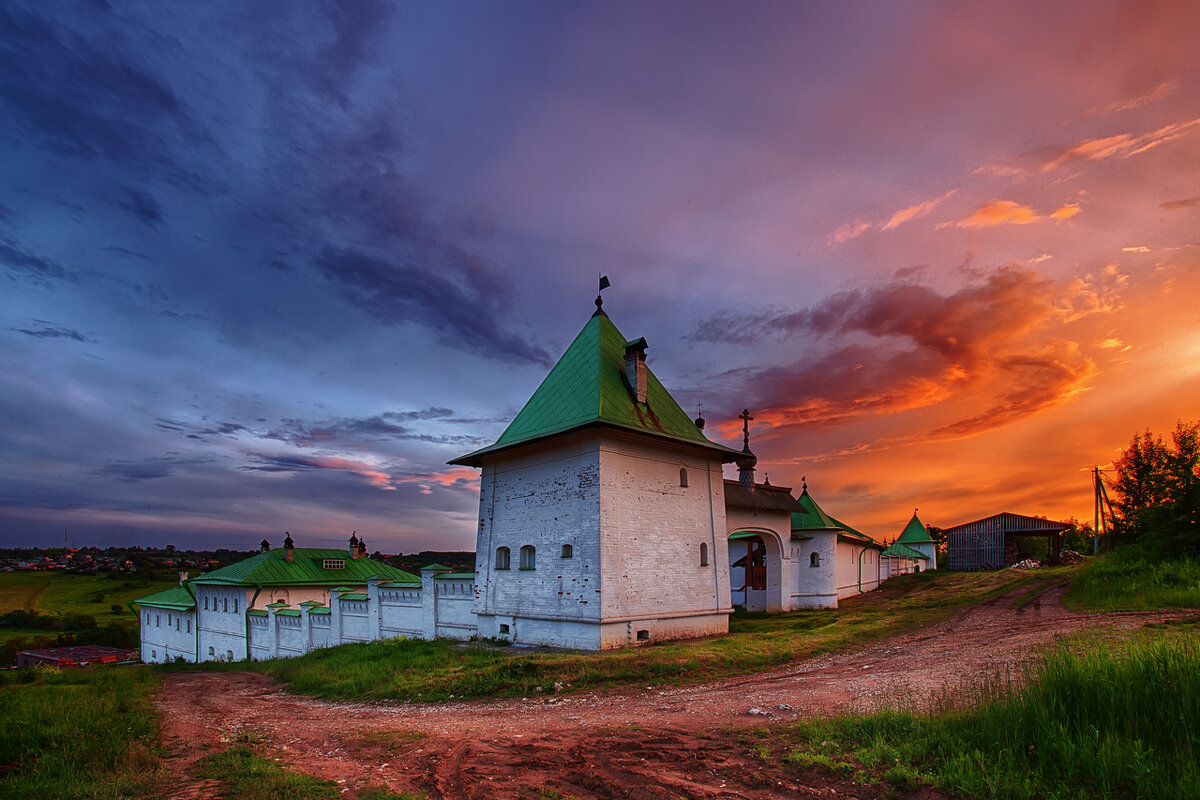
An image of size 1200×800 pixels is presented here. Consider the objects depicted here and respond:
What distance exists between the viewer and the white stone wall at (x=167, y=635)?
3159 cm

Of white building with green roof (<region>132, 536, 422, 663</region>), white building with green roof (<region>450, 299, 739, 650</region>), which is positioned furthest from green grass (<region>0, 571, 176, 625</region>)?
white building with green roof (<region>450, 299, 739, 650</region>)

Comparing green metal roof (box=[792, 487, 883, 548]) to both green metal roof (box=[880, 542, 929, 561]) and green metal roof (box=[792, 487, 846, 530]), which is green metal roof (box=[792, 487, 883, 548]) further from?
green metal roof (box=[880, 542, 929, 561])

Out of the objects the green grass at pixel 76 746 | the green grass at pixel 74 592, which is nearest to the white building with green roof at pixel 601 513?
the green grass at pixel 76 746

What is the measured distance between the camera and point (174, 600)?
33.6 meters

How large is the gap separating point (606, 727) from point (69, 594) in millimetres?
80779

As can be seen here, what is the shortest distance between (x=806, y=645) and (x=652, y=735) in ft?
27.2

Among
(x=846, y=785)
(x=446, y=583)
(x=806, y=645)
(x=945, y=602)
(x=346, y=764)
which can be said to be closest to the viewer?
(x=846, y=785)

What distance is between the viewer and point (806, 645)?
14281 mm

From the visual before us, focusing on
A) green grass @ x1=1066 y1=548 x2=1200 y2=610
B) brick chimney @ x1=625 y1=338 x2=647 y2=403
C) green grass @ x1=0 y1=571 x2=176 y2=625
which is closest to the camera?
green grass @ x1=1066 y1=548 x2=1200 y2=610

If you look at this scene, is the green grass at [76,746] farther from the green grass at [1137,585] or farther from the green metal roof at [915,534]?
the green metal roof at [915,534]

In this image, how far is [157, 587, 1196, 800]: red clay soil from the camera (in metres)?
5.93

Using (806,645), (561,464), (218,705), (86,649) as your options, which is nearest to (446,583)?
(561,464)

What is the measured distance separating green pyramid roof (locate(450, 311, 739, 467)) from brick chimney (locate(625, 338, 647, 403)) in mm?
151

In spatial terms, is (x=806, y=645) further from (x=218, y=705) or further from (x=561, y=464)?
(x=218, y=705)
